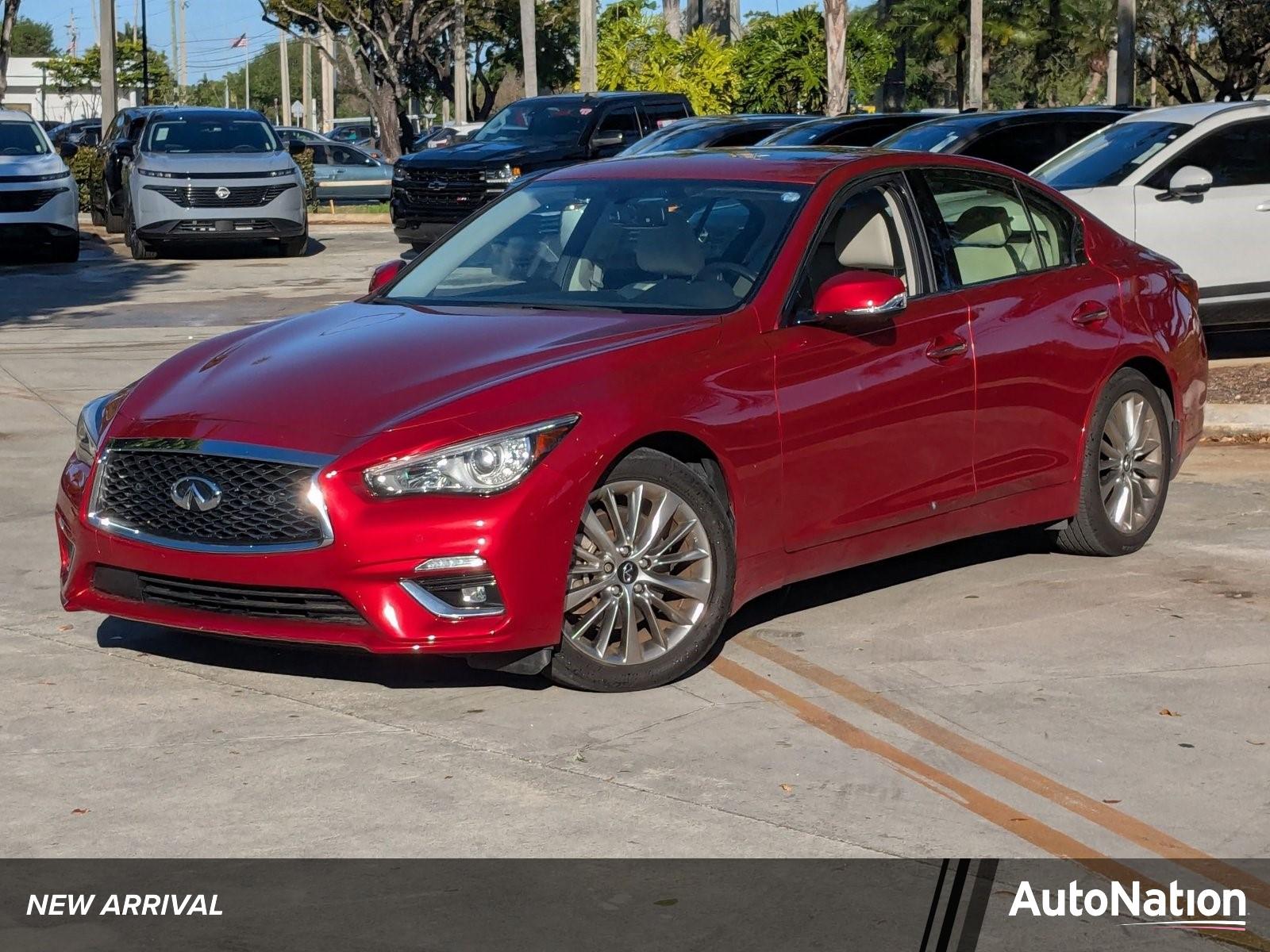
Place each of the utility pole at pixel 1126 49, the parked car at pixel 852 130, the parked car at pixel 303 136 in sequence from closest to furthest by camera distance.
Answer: the parked car at pixel 852 130
the utility pole at pixel 1126 49
the parked car at pixel 303 136

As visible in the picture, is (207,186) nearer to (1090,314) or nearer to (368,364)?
(1090,314)

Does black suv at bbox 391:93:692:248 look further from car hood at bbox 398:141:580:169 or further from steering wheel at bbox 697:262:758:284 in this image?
steering wheel at bbox 697:262:758:284

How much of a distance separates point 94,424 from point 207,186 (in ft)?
→ 53.6

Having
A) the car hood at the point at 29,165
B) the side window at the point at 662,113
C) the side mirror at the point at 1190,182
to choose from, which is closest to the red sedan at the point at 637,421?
the side mirror at the point at 1190,182


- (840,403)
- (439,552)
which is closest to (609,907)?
(439,552)

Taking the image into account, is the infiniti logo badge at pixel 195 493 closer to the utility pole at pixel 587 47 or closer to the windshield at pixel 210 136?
the windshield at pixel 210 136

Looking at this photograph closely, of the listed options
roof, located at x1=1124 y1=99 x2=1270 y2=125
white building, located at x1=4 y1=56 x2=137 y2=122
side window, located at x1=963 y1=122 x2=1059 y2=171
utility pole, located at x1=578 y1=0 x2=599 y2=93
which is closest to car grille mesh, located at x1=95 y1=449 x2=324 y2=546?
roof, located at x1=1124 y1=99 x2=1270 y2=125

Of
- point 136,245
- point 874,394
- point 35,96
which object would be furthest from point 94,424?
point 35,96

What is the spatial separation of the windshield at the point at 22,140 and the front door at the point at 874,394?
55.0 feet

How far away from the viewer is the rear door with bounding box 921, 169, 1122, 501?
22.8 feet

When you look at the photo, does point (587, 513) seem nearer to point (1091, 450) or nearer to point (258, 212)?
point (1091, 450)

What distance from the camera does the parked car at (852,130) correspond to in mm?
18109

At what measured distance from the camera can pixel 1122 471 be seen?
25.1 ft

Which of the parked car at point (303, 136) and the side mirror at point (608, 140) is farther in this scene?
the parked car at point (303, 136)
